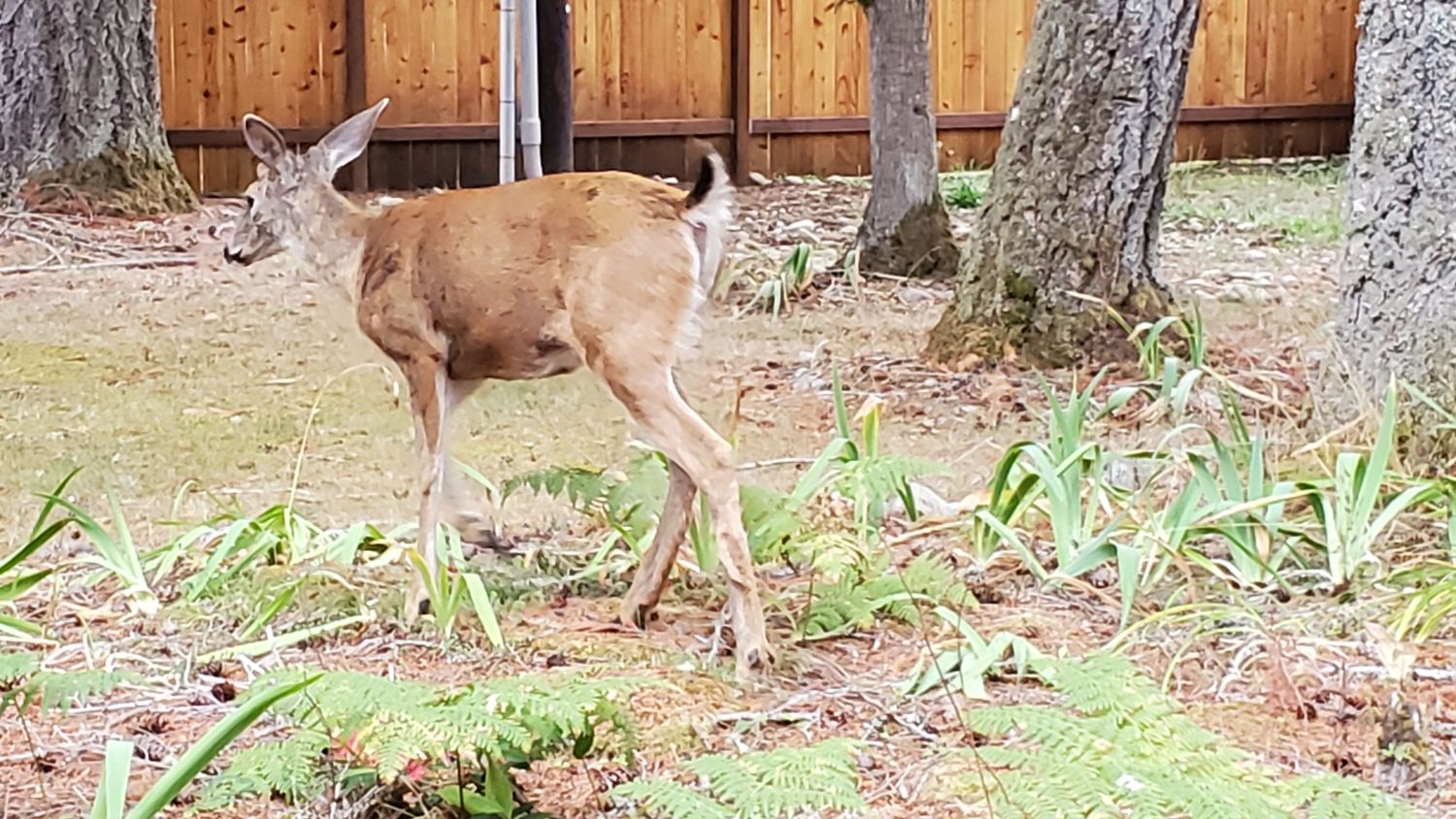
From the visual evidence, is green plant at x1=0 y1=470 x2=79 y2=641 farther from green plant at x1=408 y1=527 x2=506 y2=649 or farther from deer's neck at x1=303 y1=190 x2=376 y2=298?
deer's neck at x1=303 y1=190 x2=376 y2=298

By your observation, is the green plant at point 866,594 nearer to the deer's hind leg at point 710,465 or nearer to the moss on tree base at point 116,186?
the deer's hind leg at point 710,465

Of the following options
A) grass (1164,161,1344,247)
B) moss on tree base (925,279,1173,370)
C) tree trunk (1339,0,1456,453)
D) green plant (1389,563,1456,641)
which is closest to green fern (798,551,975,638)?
green plant (1389,563,1456,641)

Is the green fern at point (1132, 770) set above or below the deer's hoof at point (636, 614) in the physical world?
above

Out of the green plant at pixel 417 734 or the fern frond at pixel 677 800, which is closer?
the fern frond at pixel 677 800

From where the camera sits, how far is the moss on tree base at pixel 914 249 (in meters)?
10.6

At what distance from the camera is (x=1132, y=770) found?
9.25 ft

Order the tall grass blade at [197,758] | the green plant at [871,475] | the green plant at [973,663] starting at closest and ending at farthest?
the tall grass blade at [197,758] → the green plant at [973,663] → the green plant at [871,475]

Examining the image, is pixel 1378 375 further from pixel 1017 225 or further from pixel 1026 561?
pixel 1017 225

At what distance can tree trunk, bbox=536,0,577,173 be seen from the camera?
1201cm

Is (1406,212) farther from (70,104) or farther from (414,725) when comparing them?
(70,104)

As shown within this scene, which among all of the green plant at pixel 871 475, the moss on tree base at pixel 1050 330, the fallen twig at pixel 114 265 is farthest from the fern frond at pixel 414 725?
the fallen twig at pixel 114 265

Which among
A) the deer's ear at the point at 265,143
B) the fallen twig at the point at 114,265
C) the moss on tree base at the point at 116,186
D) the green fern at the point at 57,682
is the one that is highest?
the deer's ear at the point at 265,143

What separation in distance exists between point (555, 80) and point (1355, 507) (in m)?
8.33

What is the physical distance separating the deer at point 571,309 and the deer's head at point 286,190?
0.71ft
